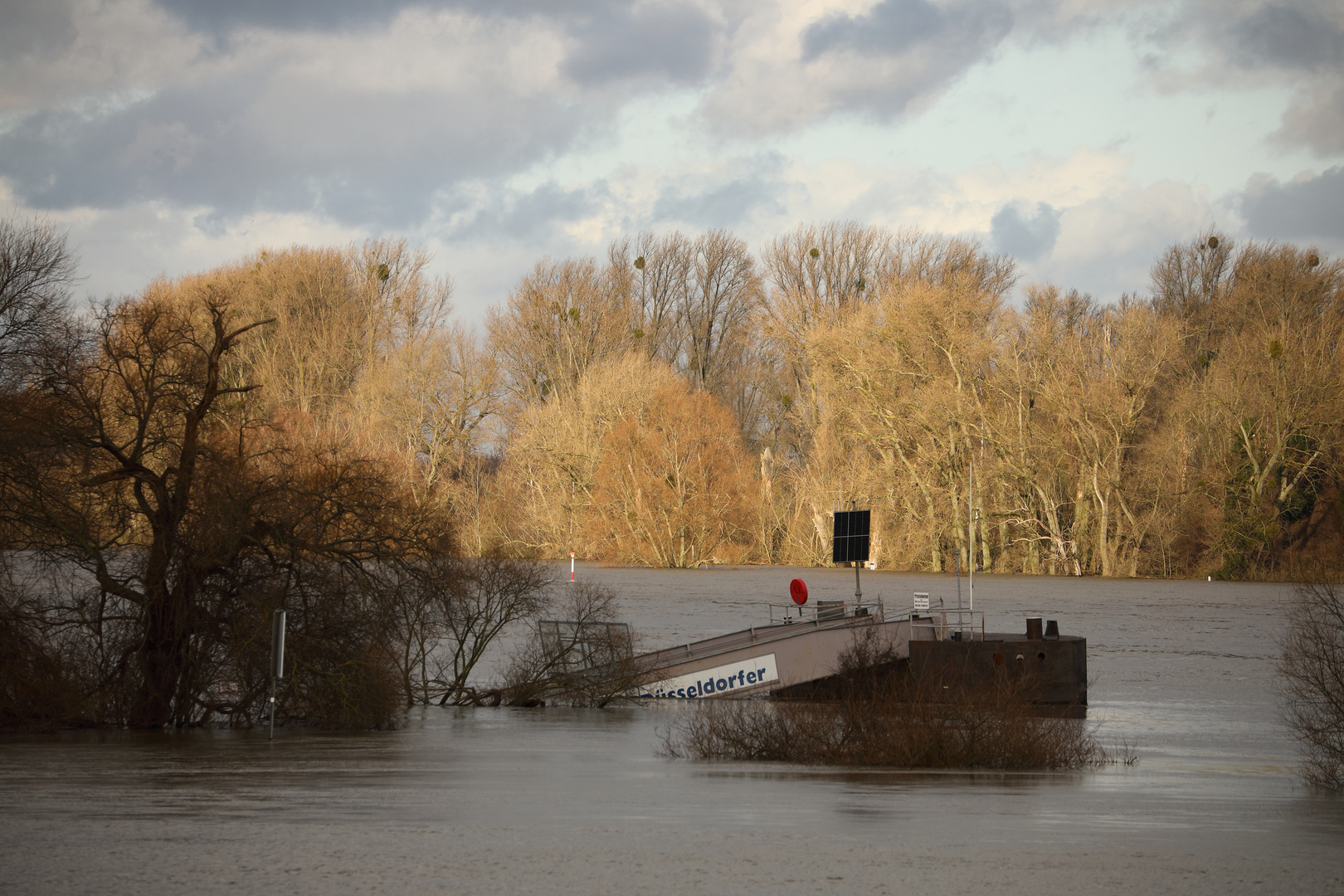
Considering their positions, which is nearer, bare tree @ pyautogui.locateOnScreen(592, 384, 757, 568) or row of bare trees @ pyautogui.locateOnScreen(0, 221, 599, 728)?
row of bare trees @ pyautogui.locateOnScreen(0, 221, 599, 728)

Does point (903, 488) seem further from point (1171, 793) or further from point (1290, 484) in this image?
point (1171, 793)

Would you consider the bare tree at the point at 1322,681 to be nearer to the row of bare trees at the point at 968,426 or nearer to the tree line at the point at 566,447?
the tree line at the point at 566,447

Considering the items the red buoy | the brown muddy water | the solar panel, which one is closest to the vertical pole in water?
the brown muddy water

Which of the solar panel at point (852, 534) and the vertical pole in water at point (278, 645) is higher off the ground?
the solar panel at point (852, 534)

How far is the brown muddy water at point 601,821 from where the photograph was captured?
10.0 meters

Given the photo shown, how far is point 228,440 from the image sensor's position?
28188 millimetres

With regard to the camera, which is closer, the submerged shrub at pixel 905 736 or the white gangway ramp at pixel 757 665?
the submerged shrub at pixel 905 736

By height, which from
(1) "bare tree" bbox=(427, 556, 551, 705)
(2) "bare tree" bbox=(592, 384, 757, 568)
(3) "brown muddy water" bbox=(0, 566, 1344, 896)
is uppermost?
(2) "bare tree" bbox=(592, 384, 757, 568)

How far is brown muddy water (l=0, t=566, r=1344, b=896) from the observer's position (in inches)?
395

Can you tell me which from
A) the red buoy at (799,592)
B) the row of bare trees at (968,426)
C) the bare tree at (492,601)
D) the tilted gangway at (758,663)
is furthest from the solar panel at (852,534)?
the row of bare trees at (968,426)

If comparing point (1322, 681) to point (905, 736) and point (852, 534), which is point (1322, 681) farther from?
point (852, 534)

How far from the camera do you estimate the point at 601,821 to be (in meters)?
13.6

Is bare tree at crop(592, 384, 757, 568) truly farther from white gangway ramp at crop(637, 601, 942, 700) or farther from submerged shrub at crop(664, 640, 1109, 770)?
submerged shrub at crop(664, 640, 1109, 770)

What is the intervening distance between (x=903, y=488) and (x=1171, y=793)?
79.6 m
